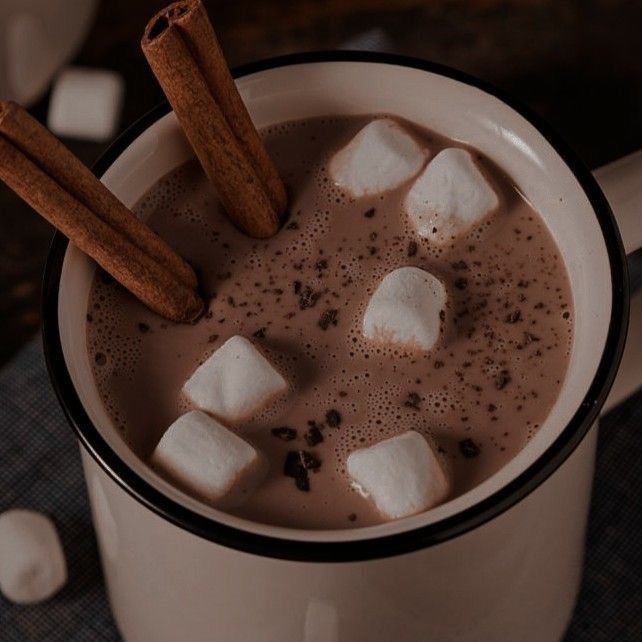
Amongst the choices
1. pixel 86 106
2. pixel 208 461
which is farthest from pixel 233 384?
pixel 86 106

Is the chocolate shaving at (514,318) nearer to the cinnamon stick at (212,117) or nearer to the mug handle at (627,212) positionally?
the mug handle at (627,212)

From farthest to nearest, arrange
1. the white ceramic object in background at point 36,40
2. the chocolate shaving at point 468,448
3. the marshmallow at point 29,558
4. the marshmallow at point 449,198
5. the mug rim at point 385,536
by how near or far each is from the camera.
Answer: the white ceramic object in background at point 36,40
the marshmallow at point 29,558
the marshmallow at point 449,198
the chocolate shaving at point 468,448
the mug rim at point 385,536

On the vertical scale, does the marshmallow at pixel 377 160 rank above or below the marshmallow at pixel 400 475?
above

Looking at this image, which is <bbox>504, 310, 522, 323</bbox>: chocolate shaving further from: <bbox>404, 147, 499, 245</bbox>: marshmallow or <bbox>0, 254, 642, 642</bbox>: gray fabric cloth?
<bbox>0, 254, 642, 642</bbox>: gray fabric cloth

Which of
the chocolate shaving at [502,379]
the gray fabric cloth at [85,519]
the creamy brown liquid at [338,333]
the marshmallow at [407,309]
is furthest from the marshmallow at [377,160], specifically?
the gray fabric cloth at [85,519]

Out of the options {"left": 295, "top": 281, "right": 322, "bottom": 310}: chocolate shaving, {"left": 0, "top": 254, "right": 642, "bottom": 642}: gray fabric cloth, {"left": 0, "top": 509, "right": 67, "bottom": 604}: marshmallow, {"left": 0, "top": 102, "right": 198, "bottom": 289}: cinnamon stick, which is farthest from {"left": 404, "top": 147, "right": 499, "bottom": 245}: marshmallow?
{"left": 0, "top": 509, "right": 67, "bottom": 604}: marshmallow

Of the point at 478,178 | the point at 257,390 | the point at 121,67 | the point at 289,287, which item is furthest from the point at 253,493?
the point at 121,67
